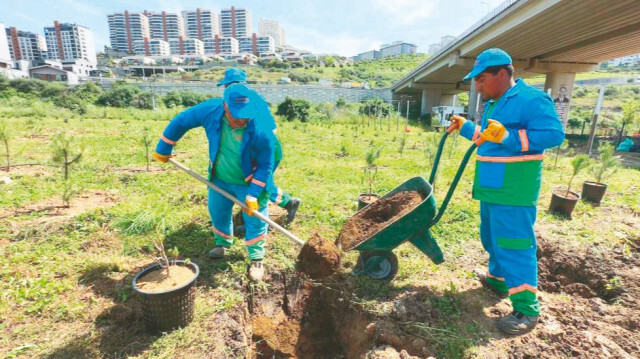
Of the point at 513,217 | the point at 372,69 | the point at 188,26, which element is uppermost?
the point at 188,26

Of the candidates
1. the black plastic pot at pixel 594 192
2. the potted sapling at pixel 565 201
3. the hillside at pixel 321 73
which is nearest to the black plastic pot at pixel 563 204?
the potted sapling at pixel 565 201

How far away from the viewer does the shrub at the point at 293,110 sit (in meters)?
22.8

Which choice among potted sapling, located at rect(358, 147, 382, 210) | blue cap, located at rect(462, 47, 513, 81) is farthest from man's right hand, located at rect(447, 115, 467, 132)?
potted sapling, located at rect(358, 147, 382, 210)

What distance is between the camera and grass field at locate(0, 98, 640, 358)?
2537 mm

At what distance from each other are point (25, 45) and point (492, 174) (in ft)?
426

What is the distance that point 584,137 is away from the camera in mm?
19703

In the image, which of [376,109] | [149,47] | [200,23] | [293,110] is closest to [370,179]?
[293,110]

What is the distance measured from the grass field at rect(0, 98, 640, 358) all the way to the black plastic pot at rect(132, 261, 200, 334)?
0.08 meters

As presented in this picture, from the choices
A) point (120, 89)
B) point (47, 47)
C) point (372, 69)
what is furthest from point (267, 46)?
point (120, 89)

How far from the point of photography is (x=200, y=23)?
13712 cm

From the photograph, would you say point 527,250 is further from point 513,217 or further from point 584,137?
point 584,137

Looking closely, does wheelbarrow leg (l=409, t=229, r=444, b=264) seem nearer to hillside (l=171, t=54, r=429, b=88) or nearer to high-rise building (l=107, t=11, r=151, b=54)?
hillside (l=171, t=54, r=429, b=88)

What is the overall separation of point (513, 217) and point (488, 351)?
1092mm

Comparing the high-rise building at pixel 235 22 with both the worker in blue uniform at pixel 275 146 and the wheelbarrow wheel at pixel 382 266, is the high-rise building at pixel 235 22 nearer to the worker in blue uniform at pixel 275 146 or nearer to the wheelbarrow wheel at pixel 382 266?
the worker in blue uniform at pixel 275 146
